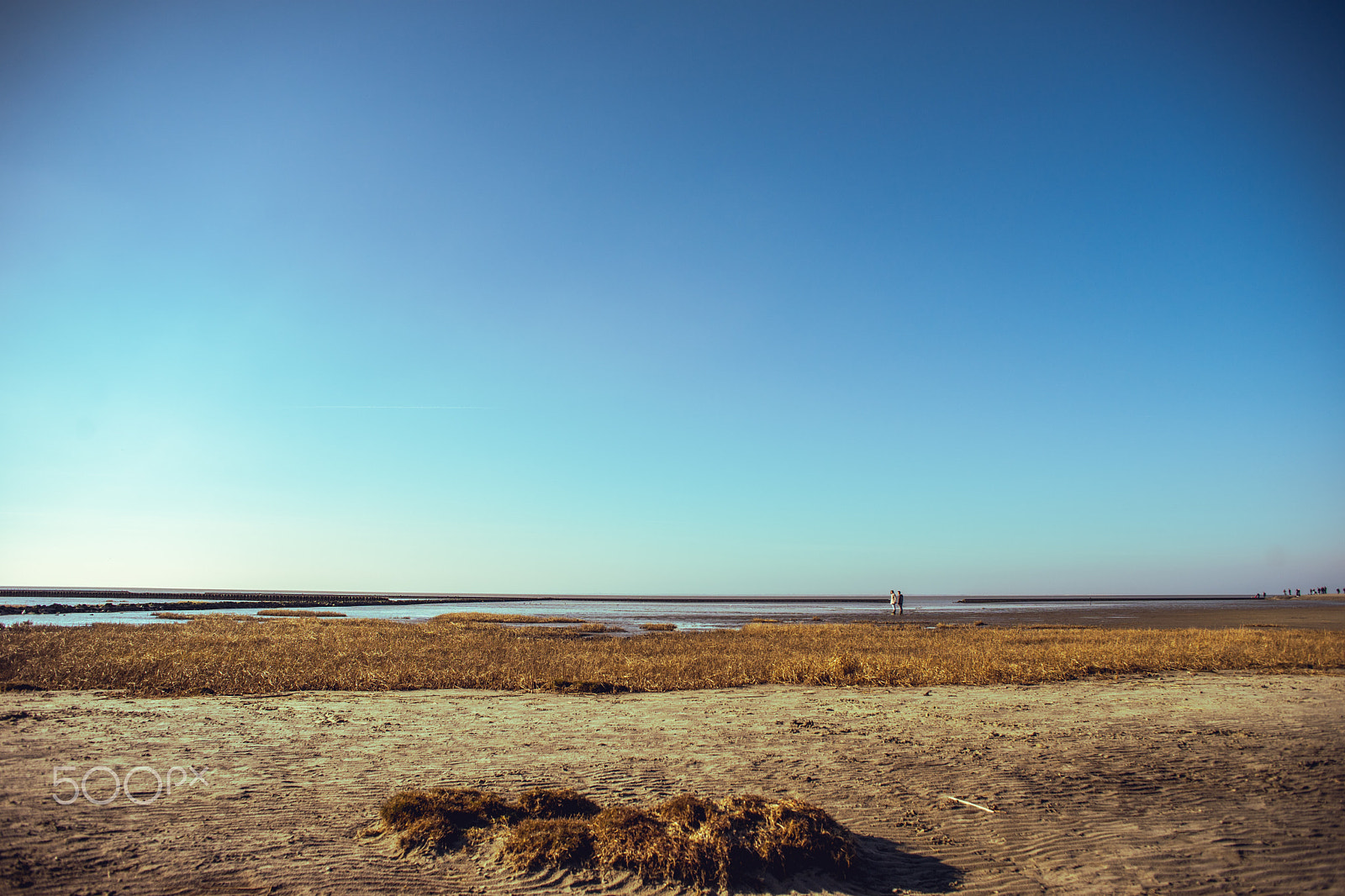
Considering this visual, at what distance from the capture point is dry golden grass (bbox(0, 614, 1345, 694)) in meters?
17.6

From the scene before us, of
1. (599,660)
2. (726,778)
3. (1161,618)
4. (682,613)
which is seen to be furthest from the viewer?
→ (682,613)

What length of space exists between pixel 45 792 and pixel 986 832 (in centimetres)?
1133

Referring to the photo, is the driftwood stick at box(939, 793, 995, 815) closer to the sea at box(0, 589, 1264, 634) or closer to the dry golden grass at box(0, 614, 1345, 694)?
the dry golden grass at box(0, 614, 1345, 694)

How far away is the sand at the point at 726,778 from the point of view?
6.55 meters

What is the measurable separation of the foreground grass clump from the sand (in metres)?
0.23

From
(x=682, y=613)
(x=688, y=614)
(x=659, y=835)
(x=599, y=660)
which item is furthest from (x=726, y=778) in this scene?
(x=682, y=613)

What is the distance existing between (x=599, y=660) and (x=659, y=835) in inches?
650

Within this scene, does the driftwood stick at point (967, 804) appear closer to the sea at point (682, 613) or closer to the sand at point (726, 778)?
the sand at point (726, 778)

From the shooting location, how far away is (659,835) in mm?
6707

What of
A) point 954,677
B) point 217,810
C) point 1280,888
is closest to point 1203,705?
point 954,677

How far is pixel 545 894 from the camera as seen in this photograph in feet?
20.0

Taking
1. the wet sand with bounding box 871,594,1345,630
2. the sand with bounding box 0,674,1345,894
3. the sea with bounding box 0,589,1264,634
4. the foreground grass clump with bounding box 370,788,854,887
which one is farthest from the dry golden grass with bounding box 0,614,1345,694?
the wet sand with bounding box 871,594,1345,630

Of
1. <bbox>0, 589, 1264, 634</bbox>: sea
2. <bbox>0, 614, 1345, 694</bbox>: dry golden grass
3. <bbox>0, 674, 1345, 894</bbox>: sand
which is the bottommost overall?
<bbox>0, 589, 1264, 634</bbox>: sea

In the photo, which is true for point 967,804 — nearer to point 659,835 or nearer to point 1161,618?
point 659,835
